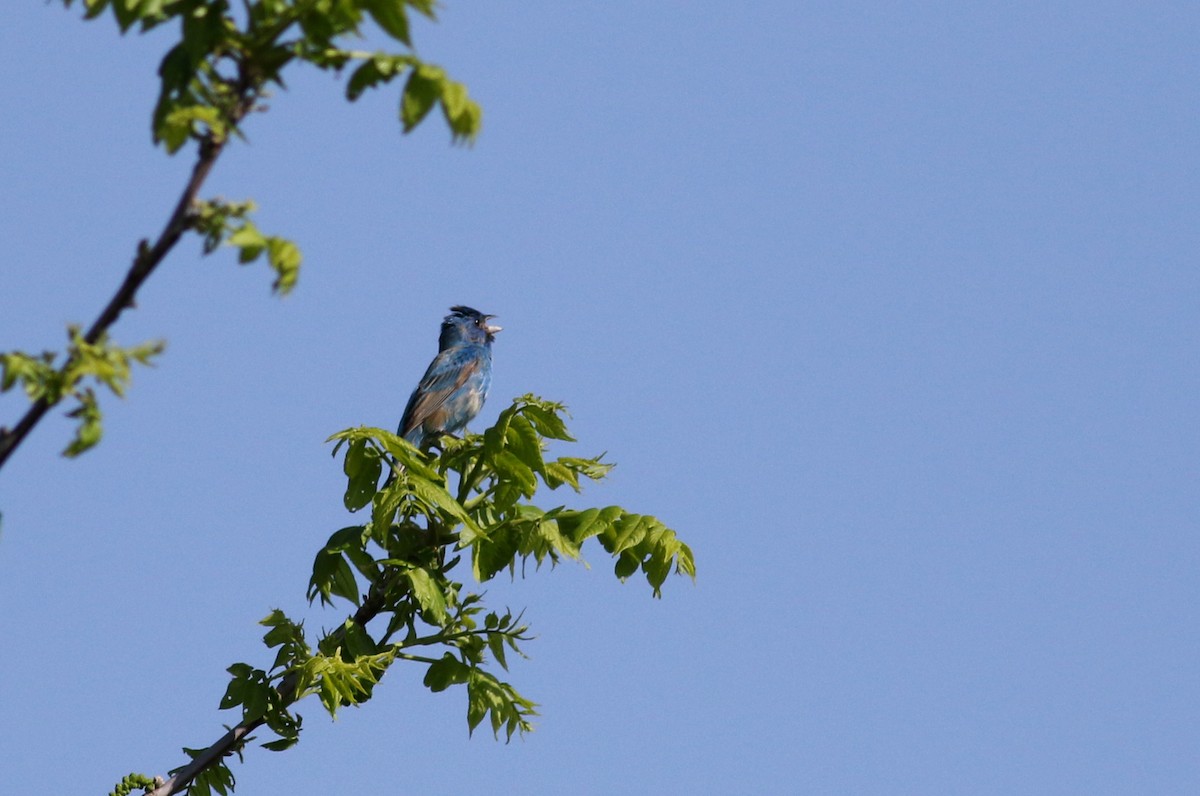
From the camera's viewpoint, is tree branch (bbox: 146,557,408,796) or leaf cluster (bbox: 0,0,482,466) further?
→ tree branch (bbox: 146,557,408,796)

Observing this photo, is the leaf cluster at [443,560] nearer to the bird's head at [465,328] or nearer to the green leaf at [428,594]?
the green leaf at [428,594]

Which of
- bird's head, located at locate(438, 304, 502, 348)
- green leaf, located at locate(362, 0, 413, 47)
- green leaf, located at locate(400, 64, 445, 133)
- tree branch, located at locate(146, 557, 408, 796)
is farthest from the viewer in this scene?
bird's head, located at locate(438, 304, 502, 348)

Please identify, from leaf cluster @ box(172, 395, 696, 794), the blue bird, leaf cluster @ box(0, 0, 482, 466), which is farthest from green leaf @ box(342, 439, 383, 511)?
the blue bird

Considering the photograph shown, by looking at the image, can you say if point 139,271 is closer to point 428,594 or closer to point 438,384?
point 428,594

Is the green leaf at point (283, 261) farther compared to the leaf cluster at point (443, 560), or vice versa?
the leaf cluster at point (443, 560)

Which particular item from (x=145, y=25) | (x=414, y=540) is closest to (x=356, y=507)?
(x=414, y=540)

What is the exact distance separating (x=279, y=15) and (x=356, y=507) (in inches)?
168

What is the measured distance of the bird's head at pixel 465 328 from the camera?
14727 mm

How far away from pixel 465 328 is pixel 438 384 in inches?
61.0

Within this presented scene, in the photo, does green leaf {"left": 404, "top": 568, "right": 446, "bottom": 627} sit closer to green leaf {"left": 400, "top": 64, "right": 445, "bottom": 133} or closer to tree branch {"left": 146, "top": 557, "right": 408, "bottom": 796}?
tree branch {"left": 146, "top": 557, "right": 408, "bottom": 796}

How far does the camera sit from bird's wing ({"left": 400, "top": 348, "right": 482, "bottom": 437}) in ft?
42.8

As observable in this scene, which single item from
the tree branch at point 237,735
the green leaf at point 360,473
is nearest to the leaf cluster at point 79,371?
the tree branch at point 237,735

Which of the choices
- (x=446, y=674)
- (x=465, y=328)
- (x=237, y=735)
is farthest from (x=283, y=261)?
(x=465, y=328)

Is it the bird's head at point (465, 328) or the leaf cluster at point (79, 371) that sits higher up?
the bird's head at point (465, 328)
